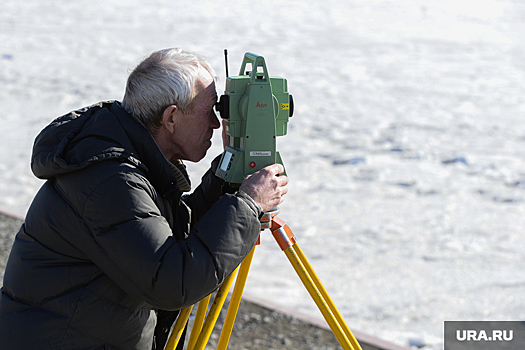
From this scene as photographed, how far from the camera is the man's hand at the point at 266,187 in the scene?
1.79 meters

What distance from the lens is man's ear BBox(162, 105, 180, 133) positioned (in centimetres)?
184

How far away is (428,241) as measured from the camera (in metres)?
4.67

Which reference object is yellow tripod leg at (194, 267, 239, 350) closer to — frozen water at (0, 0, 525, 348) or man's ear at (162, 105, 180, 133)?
man's ear at (162, 105, 180, 133)

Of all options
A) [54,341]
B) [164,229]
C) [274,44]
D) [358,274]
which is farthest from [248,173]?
[274,44]

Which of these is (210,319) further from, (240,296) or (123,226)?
(123,226)

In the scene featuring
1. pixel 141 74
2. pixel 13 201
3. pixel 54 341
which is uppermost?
pixel 141 74

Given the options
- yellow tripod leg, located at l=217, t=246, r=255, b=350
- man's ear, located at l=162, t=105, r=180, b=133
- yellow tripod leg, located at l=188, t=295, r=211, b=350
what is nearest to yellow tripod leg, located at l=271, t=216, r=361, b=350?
yellow tripod leg, located at l=217, t=246, r=255, b=350

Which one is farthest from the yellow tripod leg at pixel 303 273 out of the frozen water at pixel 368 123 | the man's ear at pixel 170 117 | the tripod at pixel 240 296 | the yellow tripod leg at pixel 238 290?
the frozen water at pixel 368 123

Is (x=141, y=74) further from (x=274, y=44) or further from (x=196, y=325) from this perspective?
(x=274, y=44)

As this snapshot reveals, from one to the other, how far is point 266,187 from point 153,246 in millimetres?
442

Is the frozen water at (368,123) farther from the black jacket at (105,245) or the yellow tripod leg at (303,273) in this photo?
the black jacket at (105,245)

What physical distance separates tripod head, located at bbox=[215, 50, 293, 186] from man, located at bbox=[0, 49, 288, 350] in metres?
0.08

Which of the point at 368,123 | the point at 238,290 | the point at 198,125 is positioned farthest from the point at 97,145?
the point at 368,123

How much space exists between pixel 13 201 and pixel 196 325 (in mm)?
3849
